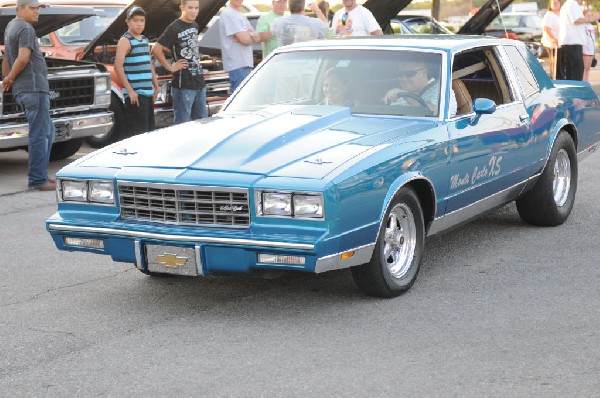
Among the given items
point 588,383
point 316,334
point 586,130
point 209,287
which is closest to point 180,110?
point 586,130

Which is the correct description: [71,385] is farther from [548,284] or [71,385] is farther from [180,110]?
[180,110]

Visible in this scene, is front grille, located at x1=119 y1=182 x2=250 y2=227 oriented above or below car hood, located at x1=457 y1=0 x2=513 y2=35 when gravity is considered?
above

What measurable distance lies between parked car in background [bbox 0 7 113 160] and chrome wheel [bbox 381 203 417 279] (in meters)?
5.83

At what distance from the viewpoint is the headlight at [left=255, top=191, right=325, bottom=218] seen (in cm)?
552

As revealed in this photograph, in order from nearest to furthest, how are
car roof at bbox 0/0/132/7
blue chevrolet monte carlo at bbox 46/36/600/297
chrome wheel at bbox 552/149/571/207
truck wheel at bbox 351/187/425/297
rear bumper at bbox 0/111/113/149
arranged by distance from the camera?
blue chevrolet monte carlo at bbox 46/36/600/297
truck wheel at bbox 351/187/425/297
chrome wheel at bbox 552/149/571/207
rear bumper at bbox 0/111/113/149
car roof at bbox 0/0/132/7

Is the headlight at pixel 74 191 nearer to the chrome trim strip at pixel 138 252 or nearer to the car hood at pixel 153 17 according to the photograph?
the chrome trim strip at pixel 138 252

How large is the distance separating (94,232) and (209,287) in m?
0.84

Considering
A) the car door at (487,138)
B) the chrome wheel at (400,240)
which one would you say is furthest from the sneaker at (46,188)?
the chrome wheel at (400,240)

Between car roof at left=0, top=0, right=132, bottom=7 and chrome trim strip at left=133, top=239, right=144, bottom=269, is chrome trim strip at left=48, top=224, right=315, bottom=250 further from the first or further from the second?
car roof at left=0, top=0, right=132, bottom=7

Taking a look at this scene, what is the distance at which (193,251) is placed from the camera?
18.6 ft

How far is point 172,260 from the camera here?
18.8ft

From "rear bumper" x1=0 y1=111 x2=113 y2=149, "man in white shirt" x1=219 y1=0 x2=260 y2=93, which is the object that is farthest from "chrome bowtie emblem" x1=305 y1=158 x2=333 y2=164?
"man in white shirt" x1=219 y1=0 x2=260 y2=93

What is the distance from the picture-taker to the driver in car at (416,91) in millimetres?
6906

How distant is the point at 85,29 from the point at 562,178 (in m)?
8.23
